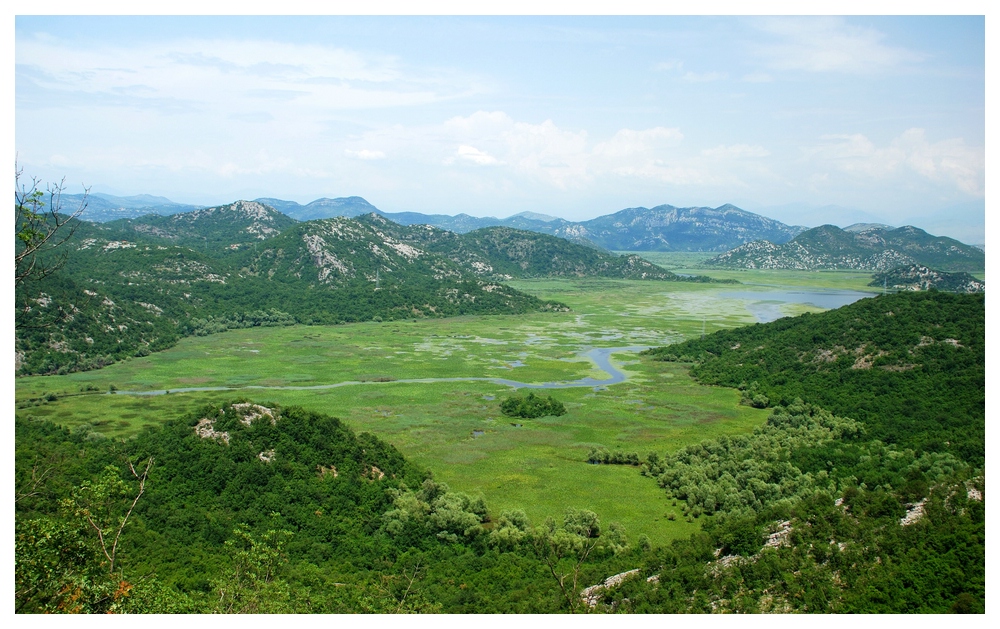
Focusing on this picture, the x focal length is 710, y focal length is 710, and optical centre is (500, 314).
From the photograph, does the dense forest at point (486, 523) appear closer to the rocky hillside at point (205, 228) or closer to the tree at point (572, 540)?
the tree at point (572, 540)

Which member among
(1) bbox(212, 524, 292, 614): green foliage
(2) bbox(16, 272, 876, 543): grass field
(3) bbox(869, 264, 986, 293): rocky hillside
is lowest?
(2) bbox(16, 272, 876, 543): grass field

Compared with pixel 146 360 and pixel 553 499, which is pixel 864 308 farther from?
pixel 146 360

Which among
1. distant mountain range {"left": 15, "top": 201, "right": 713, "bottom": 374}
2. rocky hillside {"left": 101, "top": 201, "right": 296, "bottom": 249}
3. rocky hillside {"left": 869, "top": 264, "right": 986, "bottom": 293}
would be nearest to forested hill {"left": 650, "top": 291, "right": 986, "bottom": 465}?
distant mountain range {"left": 15, "top": 201, "right": 713, "bottom": 374}

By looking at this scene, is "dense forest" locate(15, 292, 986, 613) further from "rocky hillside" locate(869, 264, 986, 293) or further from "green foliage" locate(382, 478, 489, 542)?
"rocky hillside" locate(869, 264, 986, 293)

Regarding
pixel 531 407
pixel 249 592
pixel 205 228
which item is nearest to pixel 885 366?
pixel 531 407

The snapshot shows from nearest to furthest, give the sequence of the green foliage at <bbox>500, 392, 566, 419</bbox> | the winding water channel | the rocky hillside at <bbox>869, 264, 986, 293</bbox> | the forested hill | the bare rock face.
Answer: the bare rock face, the forested hill, the green foliage at <bbox>500, 392, 566, 419</bbox>, the winding water channel, the rocky hillside at <bbox>869, 264, 986, 293</bbox>

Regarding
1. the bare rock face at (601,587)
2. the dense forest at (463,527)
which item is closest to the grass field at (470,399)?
the dense forest at (463,527)

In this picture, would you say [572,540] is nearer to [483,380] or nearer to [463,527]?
[463,527]
